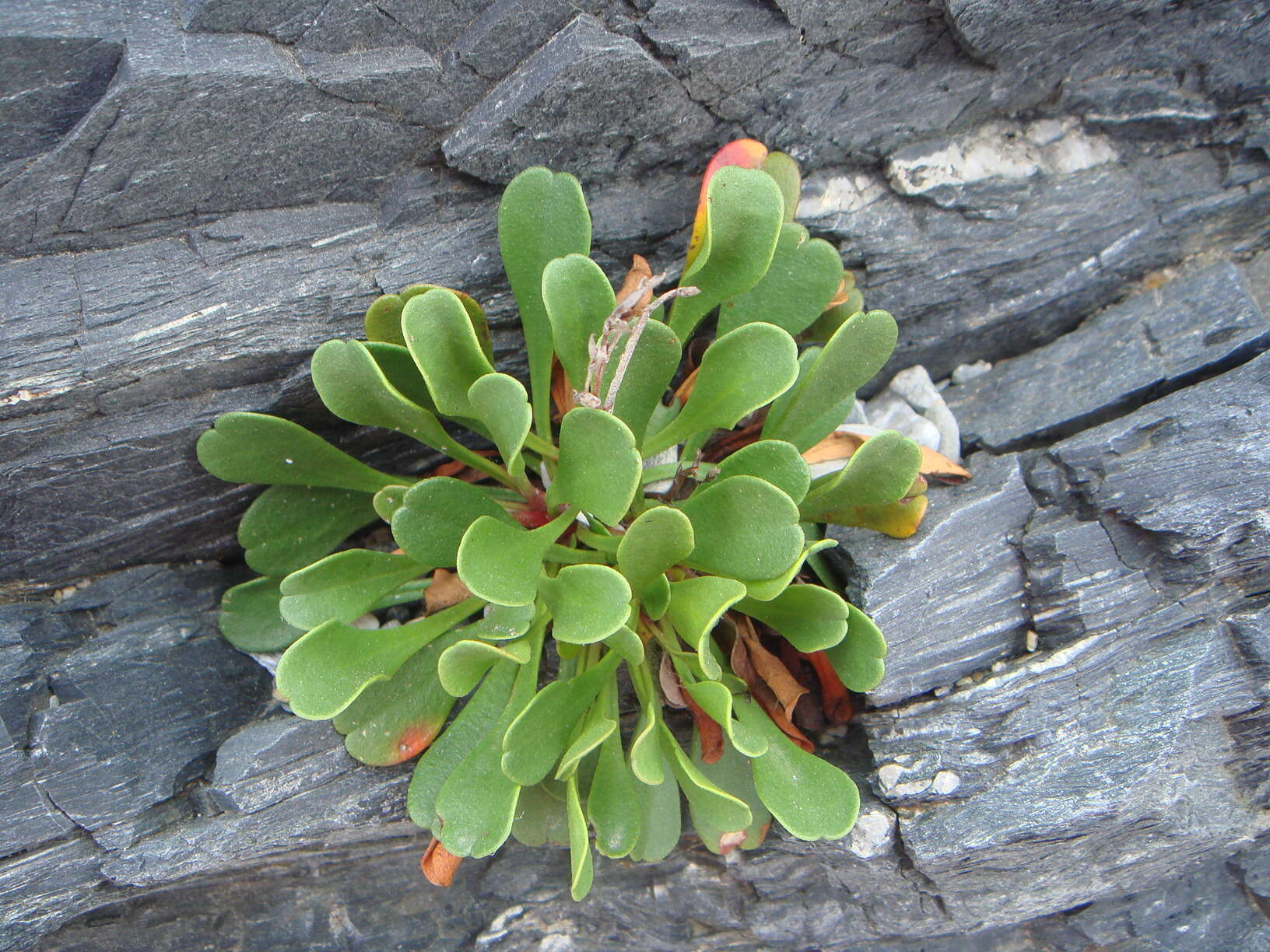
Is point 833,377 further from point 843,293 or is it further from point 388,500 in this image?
point 388,500

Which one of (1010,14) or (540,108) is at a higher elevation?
(1010,14)

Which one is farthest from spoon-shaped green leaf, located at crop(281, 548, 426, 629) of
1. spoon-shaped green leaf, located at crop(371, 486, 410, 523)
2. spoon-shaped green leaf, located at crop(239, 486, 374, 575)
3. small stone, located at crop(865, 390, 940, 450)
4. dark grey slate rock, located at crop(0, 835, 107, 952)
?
small stone, located at crop(865, 390, 940, 450)

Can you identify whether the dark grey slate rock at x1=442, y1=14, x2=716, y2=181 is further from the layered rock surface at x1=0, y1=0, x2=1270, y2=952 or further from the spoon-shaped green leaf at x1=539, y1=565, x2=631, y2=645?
the spoon-shaped green leaf at x1=539, y1=565, x2=631, y2=645

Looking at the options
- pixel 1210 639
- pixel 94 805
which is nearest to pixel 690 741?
pixel 1210 639

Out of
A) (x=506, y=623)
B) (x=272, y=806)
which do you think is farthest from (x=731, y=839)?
(x=272, y=806)

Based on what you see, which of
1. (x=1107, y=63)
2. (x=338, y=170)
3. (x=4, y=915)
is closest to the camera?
(x=4, y=915)

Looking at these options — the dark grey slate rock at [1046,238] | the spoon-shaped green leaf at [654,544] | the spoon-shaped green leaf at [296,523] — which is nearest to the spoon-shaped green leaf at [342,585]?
the spoon-shaped green leaf at [296,523]

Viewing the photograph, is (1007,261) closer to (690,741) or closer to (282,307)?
(690,741)
